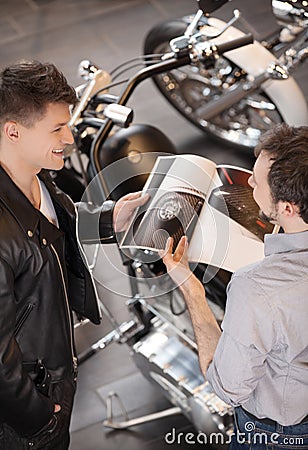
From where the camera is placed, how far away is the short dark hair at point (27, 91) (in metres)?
1.82

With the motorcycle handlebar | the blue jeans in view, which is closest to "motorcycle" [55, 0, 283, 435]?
the motorcycle handlebar

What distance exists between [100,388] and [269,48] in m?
1.48

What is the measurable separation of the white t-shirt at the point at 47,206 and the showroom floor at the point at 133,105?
0.18 m

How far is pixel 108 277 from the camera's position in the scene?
2.23 m

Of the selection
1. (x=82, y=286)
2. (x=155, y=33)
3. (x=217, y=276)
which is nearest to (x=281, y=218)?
(x=217, y=276)

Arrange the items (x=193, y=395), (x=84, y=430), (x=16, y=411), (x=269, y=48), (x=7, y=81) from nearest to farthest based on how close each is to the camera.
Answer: (x=7, y=81) → (x=16, y=411) → (x=193, y=395) → (x=84, y=430) → (x=269, y=48)

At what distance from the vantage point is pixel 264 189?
1.72m

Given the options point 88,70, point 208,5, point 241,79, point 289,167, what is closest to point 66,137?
point 289,167

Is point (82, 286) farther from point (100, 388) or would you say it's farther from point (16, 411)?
point (100, 388)

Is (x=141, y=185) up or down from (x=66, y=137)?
down

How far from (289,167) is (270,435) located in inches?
25.3

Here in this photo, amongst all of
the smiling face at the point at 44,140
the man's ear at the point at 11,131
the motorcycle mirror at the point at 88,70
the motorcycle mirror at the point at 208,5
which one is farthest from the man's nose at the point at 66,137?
the motorcycle mirror at the point at 208,5

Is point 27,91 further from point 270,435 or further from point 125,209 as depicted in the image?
point 270,435

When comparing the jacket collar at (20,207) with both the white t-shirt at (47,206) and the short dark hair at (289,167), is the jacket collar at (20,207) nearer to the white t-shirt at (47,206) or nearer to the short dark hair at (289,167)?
the white t-shirt at (47,206)
